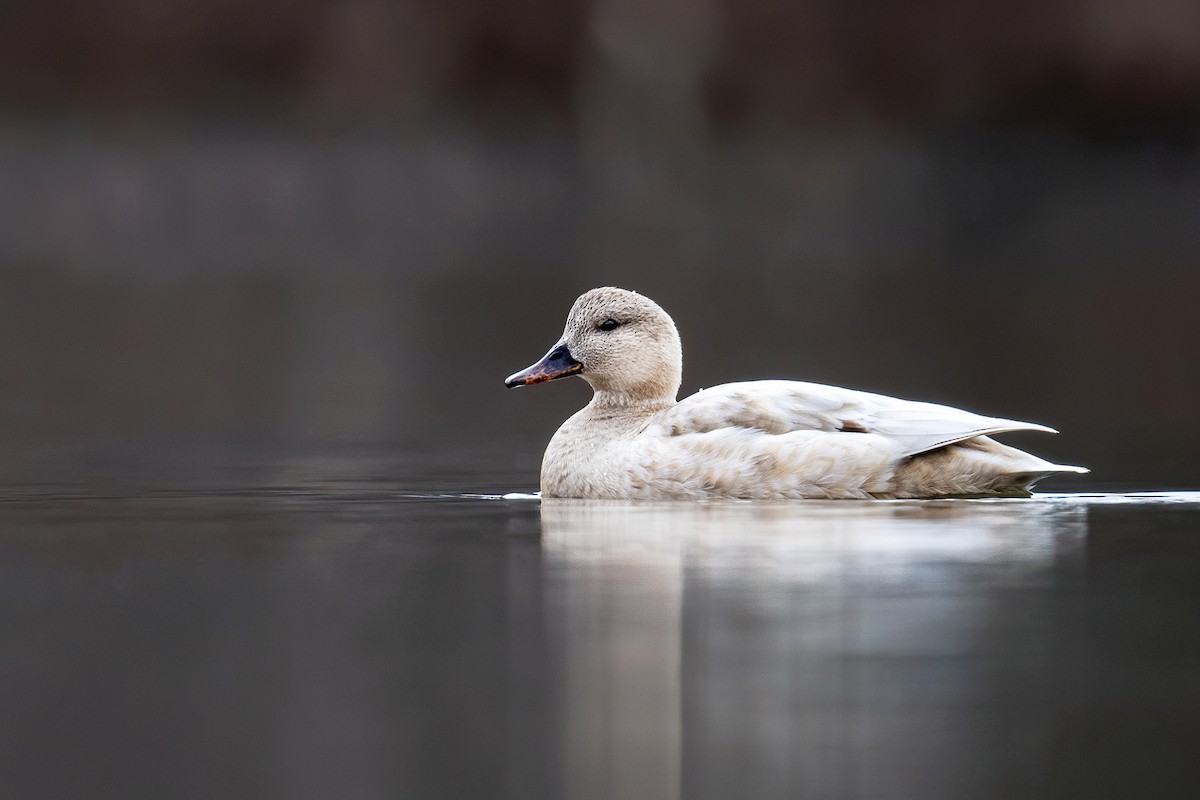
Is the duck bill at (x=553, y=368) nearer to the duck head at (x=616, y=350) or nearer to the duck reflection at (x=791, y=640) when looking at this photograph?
the duck head at (x=616, y=350)

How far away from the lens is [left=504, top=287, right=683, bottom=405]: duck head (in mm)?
7539

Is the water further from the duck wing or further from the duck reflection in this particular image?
the duck wing

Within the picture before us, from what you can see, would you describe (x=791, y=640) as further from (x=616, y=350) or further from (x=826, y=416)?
(x=616, y=350)

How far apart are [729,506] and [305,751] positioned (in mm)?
3665

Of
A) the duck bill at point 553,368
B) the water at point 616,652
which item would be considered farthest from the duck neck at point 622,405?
the water at point 616,652

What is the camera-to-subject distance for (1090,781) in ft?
9.73

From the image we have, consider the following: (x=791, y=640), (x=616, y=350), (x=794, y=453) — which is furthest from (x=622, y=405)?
(x=791, y=640)

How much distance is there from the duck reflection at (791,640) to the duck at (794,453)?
0.45 metres

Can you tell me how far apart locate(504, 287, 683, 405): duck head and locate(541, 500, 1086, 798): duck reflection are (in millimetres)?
1346

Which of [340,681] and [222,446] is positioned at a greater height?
[222,446]

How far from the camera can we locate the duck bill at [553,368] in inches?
297

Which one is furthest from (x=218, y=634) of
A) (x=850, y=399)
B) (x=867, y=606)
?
(x=850, y=399)

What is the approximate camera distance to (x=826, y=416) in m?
6.88

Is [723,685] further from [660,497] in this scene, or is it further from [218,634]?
[660,497]
